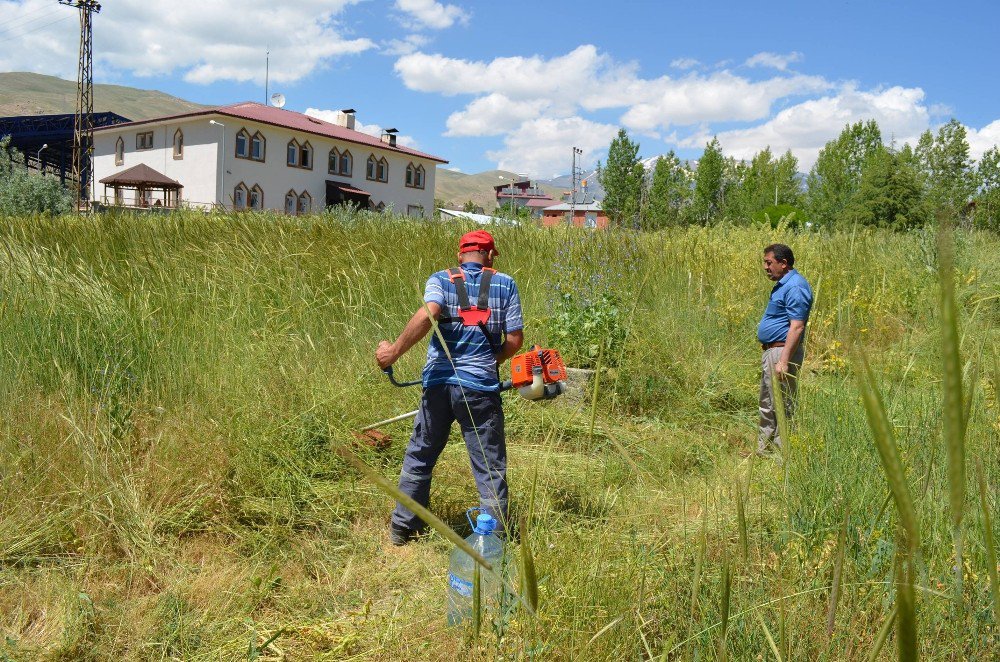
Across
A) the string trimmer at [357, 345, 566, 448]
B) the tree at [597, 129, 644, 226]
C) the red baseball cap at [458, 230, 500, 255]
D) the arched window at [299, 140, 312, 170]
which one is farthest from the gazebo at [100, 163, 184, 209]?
the string trimmer at [357, 345, 566, 448]

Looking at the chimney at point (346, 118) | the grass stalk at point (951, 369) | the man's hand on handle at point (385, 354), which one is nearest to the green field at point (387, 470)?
the grass stalk at point (951, 369)

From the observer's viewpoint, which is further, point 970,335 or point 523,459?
point 523,459

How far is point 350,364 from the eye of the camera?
5.54m

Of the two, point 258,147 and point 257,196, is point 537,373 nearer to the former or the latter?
point 257,196

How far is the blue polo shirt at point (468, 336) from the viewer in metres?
3.70

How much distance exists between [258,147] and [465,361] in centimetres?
4486

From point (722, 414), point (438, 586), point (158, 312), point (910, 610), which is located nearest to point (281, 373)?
point (158, 312)

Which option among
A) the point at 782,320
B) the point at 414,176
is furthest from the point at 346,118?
the point at 782,320

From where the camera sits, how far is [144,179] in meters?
41.7

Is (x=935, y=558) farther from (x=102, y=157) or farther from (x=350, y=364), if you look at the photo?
(x=102, y=157)

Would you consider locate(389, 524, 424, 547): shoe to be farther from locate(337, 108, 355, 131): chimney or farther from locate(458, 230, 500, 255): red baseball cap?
locate(337, 108, 355, 131): chimney

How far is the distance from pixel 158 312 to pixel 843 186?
4578 centimetres

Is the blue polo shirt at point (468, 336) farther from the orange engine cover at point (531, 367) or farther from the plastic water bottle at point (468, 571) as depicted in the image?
the plastic water bottle at point (468, 571)

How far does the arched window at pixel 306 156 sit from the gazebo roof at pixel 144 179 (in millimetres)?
7690
